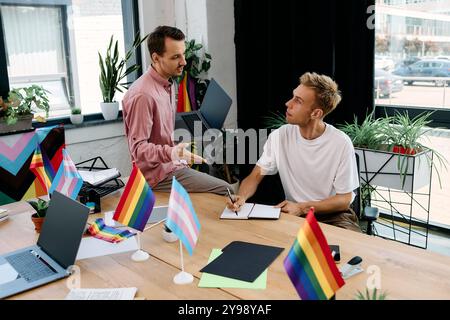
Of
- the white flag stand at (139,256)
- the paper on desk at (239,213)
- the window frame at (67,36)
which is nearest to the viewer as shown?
the white flag stand at (139,256)

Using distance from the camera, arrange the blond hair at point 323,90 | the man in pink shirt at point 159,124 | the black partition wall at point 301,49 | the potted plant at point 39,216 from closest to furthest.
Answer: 1. the potted plant at point 39,216
2. the blond hair at point 323,90
3. the man in pink shirt at point 159,124
4. the black partition wall at point 301,49

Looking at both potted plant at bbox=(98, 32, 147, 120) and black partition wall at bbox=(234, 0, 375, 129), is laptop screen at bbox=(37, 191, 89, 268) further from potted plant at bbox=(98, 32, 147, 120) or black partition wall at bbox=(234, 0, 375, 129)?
black partition wall at bbox=(234, 0, 375, 129)

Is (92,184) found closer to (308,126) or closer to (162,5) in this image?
(308,126)

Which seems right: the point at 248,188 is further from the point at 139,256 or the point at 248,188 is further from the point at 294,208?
the point at 139,256

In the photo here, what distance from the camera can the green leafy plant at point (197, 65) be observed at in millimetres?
4078

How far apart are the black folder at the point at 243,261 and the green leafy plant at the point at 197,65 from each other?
2537 millimetres

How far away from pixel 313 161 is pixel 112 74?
2.16 meters

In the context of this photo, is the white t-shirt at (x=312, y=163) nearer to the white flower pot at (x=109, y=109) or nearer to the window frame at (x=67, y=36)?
the white flower pot at (x=109, y=109)

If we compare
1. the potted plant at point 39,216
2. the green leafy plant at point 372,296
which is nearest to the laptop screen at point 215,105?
the potted plant at point 39,216

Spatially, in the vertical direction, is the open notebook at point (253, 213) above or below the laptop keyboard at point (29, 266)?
above

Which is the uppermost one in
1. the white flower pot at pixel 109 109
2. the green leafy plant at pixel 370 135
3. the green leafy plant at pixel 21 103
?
the green leafy plant at pixel 21 103

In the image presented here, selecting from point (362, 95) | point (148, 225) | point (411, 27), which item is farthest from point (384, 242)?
point (411, 27)

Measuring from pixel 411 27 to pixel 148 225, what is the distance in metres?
2.60

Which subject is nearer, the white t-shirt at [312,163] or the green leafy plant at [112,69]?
the white t-shirt at [312,163]
